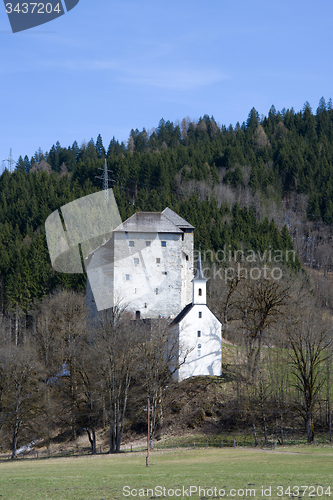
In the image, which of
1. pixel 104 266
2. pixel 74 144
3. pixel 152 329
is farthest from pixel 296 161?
pixel 152 329

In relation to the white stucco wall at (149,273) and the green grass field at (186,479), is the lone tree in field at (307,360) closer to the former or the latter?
the green grass field at (186,479)

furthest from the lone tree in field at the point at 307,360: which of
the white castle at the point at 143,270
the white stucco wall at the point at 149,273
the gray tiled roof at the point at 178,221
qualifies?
the gray tiled roof at the point at 178,221

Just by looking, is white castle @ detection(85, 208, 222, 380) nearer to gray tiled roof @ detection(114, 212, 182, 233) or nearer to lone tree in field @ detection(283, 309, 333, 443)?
gray tiled roof @ detection(114, 212, 182, 233)

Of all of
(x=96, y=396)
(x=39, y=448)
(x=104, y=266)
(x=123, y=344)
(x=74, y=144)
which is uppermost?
(x=74, y=144)

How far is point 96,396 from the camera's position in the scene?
146 feet

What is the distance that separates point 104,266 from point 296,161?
3038 inches

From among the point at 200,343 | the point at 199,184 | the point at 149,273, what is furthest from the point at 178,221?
the point at 199,184

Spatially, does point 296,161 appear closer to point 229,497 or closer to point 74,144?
point 74,144

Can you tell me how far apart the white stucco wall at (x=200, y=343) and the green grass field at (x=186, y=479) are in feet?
61.8

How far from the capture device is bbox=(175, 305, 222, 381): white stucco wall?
50.9 metres

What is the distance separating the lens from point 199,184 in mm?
121000

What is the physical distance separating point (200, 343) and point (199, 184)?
73.4m

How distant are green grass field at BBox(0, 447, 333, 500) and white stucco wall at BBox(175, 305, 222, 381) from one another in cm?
1882

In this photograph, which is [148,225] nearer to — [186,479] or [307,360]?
[307,360]
